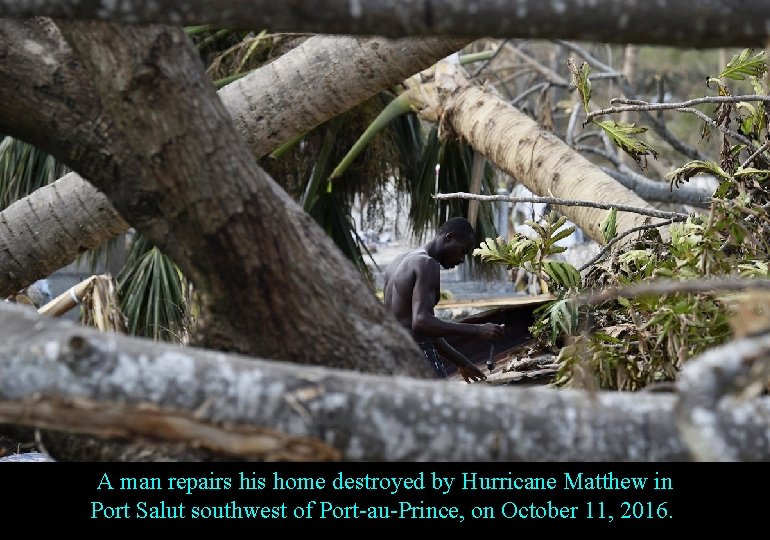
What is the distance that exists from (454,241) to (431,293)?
0.44m

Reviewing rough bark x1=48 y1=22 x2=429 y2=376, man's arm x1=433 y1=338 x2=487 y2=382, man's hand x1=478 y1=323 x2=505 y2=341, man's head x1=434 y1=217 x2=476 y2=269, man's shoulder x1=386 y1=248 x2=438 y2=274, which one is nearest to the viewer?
rough bark x1=48 y1=22 x2=429 y2=376

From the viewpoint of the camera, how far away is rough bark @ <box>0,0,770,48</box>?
70.1 inches

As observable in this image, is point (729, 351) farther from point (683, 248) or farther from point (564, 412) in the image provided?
point (683, 248)

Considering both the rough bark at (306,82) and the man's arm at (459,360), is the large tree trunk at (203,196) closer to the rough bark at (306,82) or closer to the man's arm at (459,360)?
the rough bark at (306,82)

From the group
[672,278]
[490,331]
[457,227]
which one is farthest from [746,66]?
[457,227]

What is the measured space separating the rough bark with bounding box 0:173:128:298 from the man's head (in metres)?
2.10

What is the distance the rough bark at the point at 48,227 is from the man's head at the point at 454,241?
210cm

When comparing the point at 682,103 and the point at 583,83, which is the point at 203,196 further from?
the point at 583,83

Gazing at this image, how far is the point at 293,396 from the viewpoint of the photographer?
2.04 meters

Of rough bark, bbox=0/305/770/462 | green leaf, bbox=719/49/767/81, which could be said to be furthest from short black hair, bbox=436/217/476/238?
rough bark, bbox=0/305/770/462

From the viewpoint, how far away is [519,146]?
8195 millimetres

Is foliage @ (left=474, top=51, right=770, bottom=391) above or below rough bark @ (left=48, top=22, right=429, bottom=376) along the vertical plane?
below

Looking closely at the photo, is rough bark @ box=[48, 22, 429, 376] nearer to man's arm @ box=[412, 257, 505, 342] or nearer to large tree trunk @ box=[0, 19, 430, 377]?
large tree trunk @ box=[0, 19, 430, 377]

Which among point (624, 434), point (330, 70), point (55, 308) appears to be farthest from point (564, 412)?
point (55, 308)
